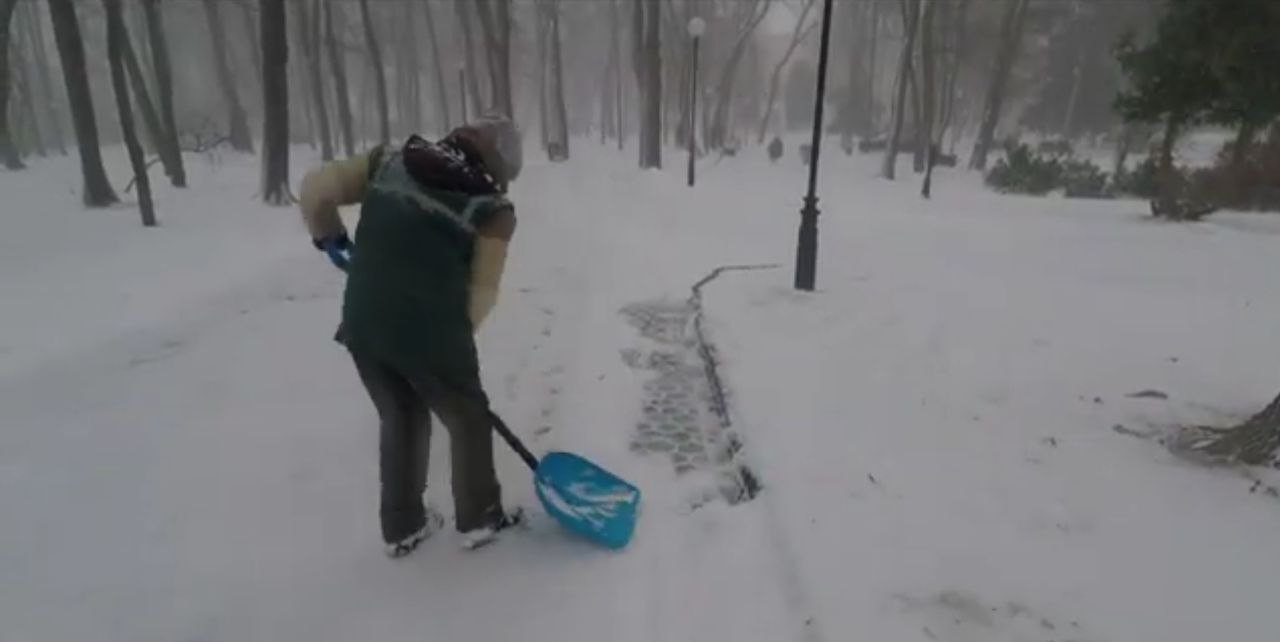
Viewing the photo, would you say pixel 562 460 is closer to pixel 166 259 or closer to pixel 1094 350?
pixel 1094 350

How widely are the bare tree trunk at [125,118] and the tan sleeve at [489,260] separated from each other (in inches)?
406

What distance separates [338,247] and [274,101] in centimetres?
1150

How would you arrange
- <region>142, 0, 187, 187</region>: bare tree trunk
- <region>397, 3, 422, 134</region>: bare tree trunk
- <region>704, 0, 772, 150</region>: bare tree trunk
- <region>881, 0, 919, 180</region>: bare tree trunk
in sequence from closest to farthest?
<region>142, 0, 187, 187</region>: bare tree trunk < <region>881, 0, 919, 180</region>: bare tree trunk < <region>704, 0, 772, 150</region>: bare tree trunk < <region>397, 3, 422, 134</region>: bare tree trunk

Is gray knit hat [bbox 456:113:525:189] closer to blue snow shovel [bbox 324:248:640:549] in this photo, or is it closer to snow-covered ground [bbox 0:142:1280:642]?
blue snow shovel [bbox 324:248:640:549]

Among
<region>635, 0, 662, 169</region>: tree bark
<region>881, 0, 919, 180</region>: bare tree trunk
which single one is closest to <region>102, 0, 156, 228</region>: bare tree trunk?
<region>635, 0, 662, 169</region>: tree bark

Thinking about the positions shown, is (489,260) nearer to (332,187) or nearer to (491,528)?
(332,187)

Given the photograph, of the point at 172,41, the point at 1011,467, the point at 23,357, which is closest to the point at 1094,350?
the point at 1011,467

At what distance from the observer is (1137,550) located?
3025 mm

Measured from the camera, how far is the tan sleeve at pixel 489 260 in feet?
8.82

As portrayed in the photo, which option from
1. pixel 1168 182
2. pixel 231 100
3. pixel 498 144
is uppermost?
pixel 231 100

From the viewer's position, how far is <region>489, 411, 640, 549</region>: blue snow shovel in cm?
314

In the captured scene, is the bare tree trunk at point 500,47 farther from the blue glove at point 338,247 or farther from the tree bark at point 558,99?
the blue glove at point 338,247

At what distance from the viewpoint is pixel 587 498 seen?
3244 mm

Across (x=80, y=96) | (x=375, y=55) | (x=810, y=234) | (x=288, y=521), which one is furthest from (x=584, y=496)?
(x=375, y=55)
